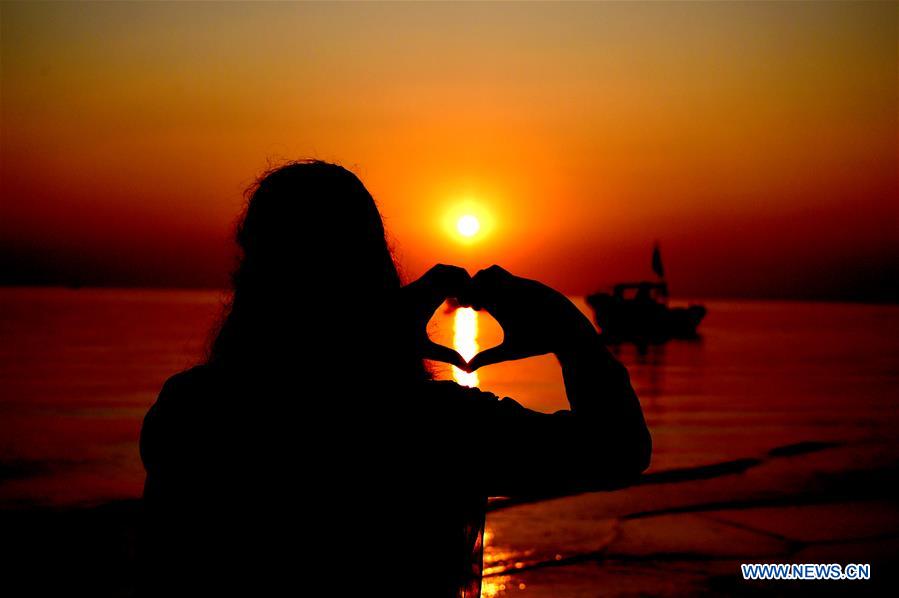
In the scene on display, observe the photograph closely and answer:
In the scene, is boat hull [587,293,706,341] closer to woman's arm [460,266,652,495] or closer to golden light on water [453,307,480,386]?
golden light on water [453,307,480,386]

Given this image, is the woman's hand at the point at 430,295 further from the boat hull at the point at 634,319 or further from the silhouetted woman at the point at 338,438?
the boat hull at the point at 634,319

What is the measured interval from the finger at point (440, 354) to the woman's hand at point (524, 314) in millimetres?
37

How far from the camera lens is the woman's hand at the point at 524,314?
4.61 feet

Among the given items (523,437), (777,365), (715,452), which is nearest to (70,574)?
(523,437)

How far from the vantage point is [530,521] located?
7.51 meters

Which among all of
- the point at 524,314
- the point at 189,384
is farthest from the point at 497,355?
the point at 189,384

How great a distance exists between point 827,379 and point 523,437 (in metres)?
25.7

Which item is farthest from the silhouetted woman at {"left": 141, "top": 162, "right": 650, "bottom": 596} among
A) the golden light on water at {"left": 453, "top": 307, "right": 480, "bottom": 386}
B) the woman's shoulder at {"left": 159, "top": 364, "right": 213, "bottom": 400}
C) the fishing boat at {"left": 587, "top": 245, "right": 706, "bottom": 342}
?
the fishing boat at {"left": 587, "top": 245, "right": 706, "bottom": 342}

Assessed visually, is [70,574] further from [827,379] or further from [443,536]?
[827,379]

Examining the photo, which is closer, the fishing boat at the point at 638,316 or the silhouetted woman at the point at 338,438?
the silhouetted woman at the point at 338,438

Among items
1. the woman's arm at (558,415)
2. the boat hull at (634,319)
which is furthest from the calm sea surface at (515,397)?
the boat hull at (634,319)

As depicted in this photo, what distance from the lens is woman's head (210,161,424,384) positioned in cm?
135

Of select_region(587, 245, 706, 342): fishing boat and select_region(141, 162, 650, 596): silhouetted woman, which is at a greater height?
select_region(587, 245, 706, 342): fishing boat

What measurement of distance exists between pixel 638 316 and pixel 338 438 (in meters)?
47.2
